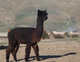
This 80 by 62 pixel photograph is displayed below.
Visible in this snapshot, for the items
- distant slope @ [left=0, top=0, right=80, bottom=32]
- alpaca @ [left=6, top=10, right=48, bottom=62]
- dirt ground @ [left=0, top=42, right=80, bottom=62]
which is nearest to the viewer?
alpaca @ [left=6, top=10, right=48, bottom=62]

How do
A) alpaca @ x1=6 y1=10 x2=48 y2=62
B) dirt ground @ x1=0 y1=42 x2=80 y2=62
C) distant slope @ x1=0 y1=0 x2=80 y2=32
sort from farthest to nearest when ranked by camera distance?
distant slope @ x1=0 y1=0 x2=80 y2=32
dirt ground @ x1=0 y1=42 x2=80 y2=62
alpaca @ x1=6 y1=10 x2=48 y2=62

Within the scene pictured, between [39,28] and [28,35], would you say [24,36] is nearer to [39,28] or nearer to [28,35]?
[28,35]

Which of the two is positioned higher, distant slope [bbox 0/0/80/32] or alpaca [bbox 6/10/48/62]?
alpaca [bbox 6/10/48/62]

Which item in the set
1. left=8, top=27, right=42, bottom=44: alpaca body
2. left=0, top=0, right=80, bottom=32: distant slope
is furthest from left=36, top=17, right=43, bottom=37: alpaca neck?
left=0, top=0, right=80, bottom=32: distant slope

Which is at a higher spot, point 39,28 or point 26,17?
point 39,28

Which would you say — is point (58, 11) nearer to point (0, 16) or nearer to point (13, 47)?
point (0, 16)

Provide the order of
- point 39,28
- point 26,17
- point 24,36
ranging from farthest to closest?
point 26,17 < point 24,36 < point 39,28

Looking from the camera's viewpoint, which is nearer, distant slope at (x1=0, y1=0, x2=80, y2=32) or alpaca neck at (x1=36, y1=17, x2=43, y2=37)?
alpaca neck at (x1=36, y1=17, x2=43, y2=37)

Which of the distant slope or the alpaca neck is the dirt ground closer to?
the alpaca neck

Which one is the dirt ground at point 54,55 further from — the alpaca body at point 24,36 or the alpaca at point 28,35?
the alpaca body at point 24,36

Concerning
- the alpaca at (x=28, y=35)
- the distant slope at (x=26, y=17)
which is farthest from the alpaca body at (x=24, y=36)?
the distant slope at (x=26, y=17)

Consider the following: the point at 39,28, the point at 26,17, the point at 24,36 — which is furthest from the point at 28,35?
the point at 26,17

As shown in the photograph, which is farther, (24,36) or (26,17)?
(26,17)

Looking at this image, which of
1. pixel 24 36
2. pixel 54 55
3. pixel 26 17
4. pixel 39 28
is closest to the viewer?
pixel 39 28
